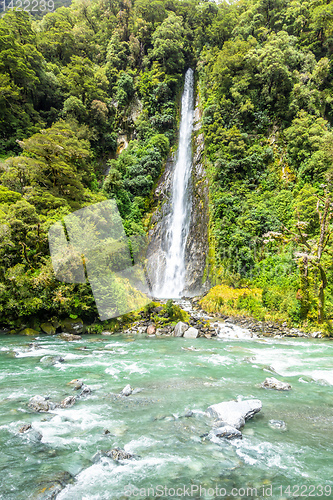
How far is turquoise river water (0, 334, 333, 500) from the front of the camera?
11.7 feet

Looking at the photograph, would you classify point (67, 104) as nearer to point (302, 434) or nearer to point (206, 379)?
point (206, 379)

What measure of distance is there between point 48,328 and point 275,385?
11361mm

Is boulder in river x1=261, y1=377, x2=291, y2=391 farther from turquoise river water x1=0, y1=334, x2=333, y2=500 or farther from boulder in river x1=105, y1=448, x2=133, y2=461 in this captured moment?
boulder in river x1=105, y1=448, x2=133, y2=461

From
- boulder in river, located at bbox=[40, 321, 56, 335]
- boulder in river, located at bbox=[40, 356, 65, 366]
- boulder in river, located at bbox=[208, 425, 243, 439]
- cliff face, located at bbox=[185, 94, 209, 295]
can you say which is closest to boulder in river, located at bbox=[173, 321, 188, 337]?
boulder in river, located at bbox=[40, 356, 65, 366]

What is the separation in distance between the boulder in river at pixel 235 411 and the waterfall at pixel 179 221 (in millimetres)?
16510

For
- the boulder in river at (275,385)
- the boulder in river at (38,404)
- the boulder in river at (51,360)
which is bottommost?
the boulder in river at (51,360)

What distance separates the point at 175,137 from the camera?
31.3m

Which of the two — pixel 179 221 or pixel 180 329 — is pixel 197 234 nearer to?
pixel 179 221

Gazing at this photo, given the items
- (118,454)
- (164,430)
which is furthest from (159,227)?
(118,454)

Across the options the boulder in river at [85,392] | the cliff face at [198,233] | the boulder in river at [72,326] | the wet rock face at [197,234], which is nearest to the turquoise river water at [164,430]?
the boulder in river at [85,392]

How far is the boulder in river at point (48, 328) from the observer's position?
13281 mm

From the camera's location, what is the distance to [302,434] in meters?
4.83

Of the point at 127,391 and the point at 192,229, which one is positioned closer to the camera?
the point at 127,391

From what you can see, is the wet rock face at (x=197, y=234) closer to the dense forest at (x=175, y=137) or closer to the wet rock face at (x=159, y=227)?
the dense forest at (x=175, y=137)
